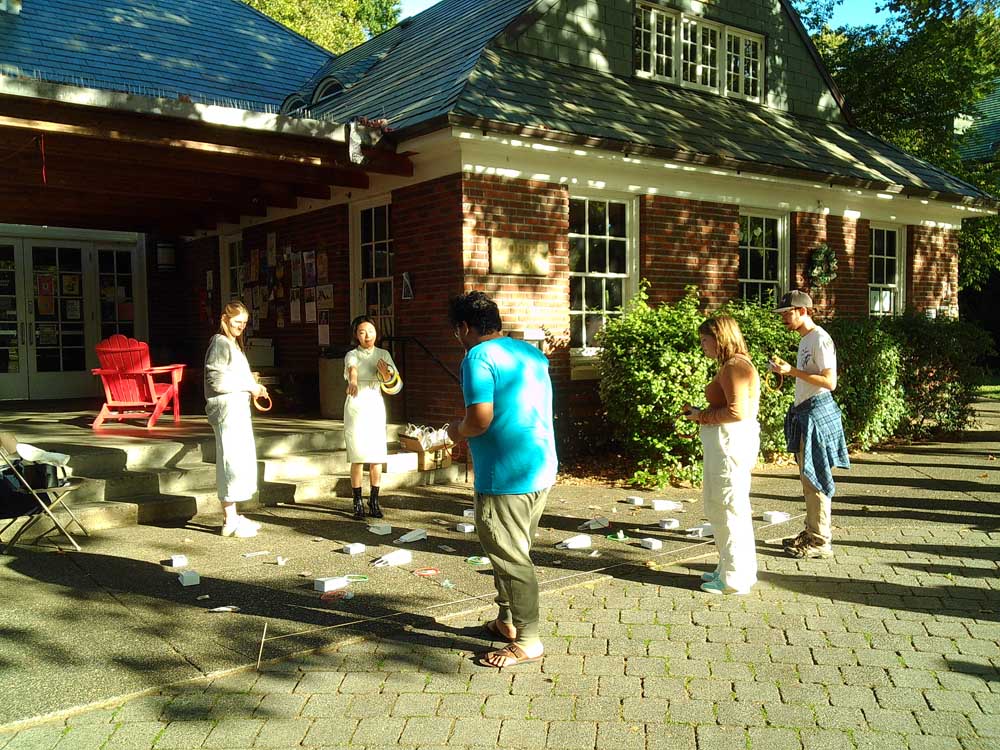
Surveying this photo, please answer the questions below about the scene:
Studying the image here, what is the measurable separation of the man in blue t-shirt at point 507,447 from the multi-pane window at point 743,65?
35.5ft

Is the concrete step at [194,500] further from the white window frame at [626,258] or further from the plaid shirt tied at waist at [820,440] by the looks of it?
the plaid shirt tied at waist at [820,440]

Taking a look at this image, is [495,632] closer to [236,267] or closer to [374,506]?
[374,506]

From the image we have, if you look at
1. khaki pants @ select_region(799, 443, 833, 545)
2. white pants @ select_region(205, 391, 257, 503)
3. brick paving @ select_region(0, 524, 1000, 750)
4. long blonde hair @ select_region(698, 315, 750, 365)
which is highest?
long blonde hair @ select_region(698, 315, 750, 365)

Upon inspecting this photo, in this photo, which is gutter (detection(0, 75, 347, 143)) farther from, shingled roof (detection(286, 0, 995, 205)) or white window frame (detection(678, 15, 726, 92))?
white window frame (detection(678, 15, 726, 92))

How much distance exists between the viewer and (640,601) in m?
5.30

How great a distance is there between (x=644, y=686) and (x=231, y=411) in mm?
3994

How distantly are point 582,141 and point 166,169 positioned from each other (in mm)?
4758

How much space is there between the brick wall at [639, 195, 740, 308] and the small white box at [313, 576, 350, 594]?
6.67 meters

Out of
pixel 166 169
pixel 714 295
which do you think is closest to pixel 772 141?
pixel 714 295

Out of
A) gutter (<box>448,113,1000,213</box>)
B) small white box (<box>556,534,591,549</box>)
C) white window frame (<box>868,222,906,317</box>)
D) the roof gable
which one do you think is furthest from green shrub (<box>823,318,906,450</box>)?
the roof gable

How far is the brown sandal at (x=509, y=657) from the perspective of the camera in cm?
427

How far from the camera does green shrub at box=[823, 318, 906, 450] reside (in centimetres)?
1074

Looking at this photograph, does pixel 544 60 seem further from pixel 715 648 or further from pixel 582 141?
pixel 715 648

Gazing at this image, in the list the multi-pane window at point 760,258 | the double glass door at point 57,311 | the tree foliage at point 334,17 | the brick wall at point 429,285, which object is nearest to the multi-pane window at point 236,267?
the double glass door at point 57,311
